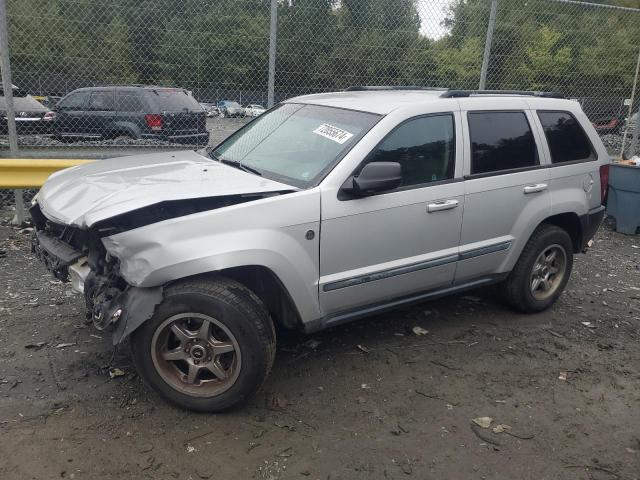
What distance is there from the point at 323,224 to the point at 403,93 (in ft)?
5.36

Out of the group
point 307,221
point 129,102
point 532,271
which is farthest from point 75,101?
point 532,271

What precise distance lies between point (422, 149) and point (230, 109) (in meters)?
4.06

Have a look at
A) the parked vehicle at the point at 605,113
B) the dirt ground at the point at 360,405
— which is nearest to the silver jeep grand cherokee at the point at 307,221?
the dirt ground at the point at 360,405

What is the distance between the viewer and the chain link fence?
679cm

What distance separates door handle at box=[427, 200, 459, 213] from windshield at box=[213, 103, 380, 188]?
2.25 feet

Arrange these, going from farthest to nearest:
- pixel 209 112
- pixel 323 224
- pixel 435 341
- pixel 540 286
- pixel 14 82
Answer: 1. pixel 209 112
2. pixel 14 82
3. pixel 540 286
4. pixel 435 341
5. pixel 323 224

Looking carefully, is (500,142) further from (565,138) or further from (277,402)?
(277,402)

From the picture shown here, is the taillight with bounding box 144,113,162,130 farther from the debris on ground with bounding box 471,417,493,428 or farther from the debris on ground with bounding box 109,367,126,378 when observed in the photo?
the debris on ground with bounding box 471,417,493,428

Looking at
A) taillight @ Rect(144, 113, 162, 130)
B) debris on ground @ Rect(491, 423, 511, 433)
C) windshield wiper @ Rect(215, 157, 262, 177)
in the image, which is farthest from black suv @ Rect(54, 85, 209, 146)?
debris on ground @ Rect(491, 423, 511, 433)

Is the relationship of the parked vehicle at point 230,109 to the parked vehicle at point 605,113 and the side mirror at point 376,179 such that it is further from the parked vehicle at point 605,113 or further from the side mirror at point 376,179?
the parked vehicle at point 605,113

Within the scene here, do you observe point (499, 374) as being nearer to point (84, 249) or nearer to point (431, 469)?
point (431, 469)

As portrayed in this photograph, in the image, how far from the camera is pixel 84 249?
3.39 metres

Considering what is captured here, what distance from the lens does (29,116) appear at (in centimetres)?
769

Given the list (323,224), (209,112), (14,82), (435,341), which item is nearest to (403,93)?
(323,224)
